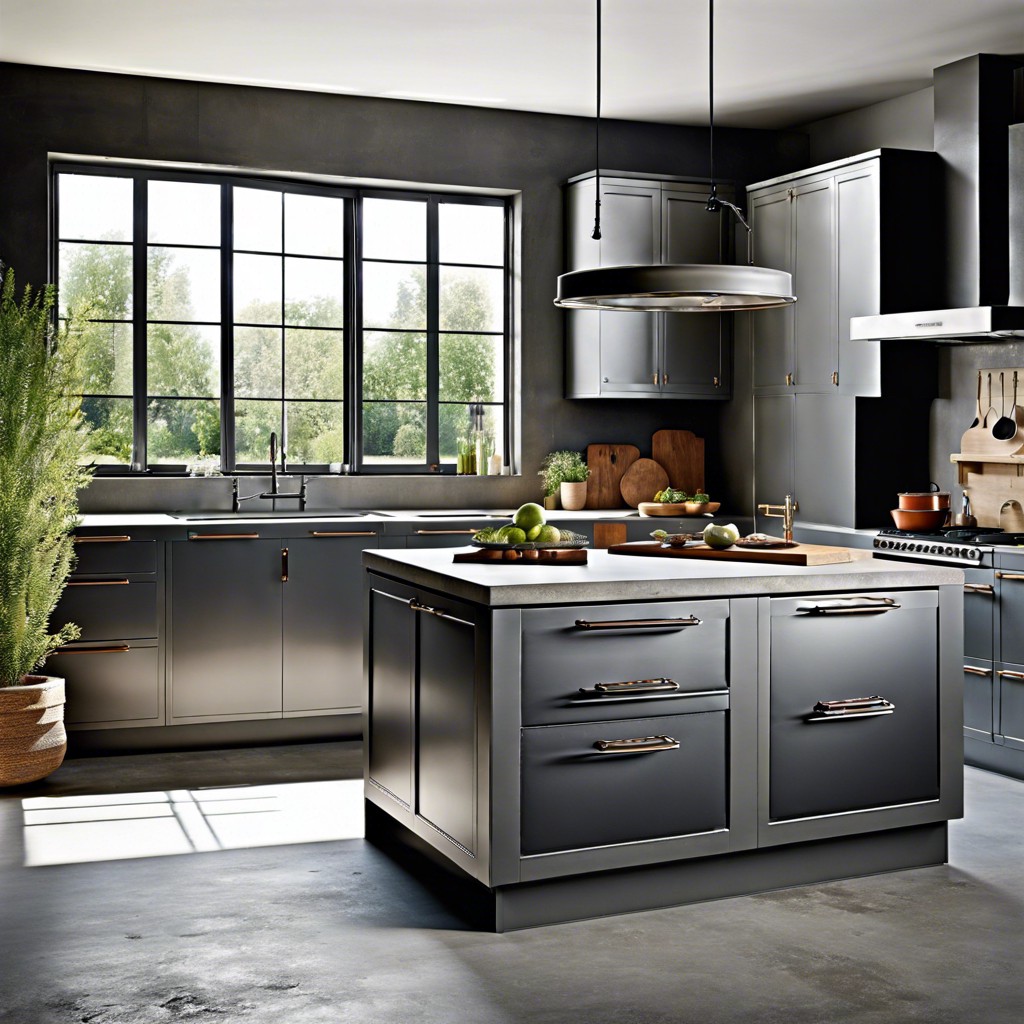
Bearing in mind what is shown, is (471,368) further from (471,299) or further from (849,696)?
(849,696)

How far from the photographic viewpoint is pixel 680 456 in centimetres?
743

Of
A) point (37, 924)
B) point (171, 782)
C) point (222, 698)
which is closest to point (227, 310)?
point (222, 698)

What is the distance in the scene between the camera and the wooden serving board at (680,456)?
291 inches

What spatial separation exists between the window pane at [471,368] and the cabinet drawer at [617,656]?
3.64 meters

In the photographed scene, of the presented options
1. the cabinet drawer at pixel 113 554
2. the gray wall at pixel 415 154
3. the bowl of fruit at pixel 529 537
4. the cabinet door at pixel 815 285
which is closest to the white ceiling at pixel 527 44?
the gray wall at pixel 415 154

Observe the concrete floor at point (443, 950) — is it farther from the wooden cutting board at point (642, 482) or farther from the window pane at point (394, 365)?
the wooden cutting board at point (642, 482)

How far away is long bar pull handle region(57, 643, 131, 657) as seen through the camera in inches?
215

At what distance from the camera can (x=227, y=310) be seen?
6531 mm

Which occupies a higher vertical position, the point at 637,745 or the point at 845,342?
the point at 845,342

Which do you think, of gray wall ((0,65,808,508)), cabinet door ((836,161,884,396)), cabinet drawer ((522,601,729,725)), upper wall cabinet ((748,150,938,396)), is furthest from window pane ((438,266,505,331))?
cabinet drawer ((522,601,729,725))

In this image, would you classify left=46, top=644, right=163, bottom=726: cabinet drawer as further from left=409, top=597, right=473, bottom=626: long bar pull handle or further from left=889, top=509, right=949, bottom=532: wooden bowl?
left=889, top=509, right=949, bottom=532: wooden bowl

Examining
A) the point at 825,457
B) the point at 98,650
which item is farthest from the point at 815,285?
the point at 98,650

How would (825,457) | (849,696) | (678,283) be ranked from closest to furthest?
(678,283), (849,696), (825,457)

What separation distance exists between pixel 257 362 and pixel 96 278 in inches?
34.5
